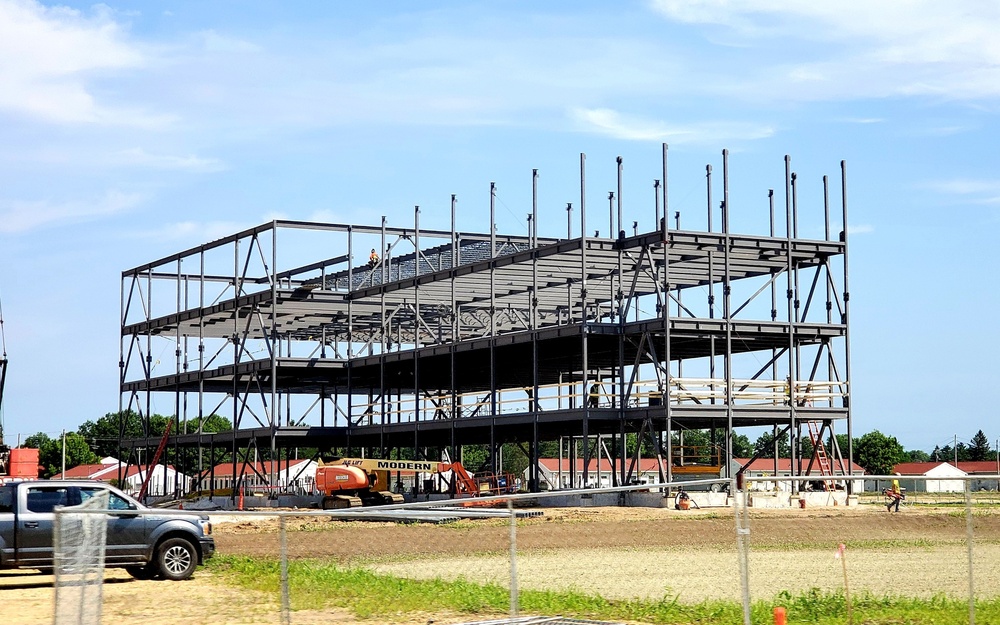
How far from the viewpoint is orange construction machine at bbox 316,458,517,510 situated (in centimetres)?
4891

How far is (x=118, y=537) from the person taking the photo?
67.5 ft

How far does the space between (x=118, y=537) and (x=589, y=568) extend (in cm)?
824

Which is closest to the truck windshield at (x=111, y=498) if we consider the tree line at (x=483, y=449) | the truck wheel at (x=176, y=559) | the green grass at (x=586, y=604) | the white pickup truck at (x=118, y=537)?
the white pickup truck at (x=118, y=537)

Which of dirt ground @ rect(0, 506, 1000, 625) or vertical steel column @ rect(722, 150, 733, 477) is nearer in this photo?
dirt ground @ rect(0, 506, 1000, 625)

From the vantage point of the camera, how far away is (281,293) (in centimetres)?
5788

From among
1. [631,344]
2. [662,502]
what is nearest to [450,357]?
[631,344]

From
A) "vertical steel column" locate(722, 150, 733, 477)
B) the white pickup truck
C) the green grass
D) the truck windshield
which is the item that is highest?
"vertical steel column" locate(722, 150, 733, 477)

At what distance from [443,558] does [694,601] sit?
365 cm

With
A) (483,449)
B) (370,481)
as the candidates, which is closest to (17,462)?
(370,481)

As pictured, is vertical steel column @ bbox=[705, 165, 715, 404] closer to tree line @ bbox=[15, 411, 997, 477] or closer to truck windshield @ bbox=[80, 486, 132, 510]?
truck windshield @ bbox=[80, 486, 132, 510]

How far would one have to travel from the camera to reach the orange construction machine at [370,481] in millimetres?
48906

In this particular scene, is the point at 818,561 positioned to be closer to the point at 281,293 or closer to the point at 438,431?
the point at 438,431

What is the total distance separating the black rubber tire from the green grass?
12.0ft

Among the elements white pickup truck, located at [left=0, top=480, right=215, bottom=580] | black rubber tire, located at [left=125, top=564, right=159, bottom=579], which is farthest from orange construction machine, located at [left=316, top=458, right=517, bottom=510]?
white pickup truck, located at [left=0, top=480, right=215, bottom=580]
